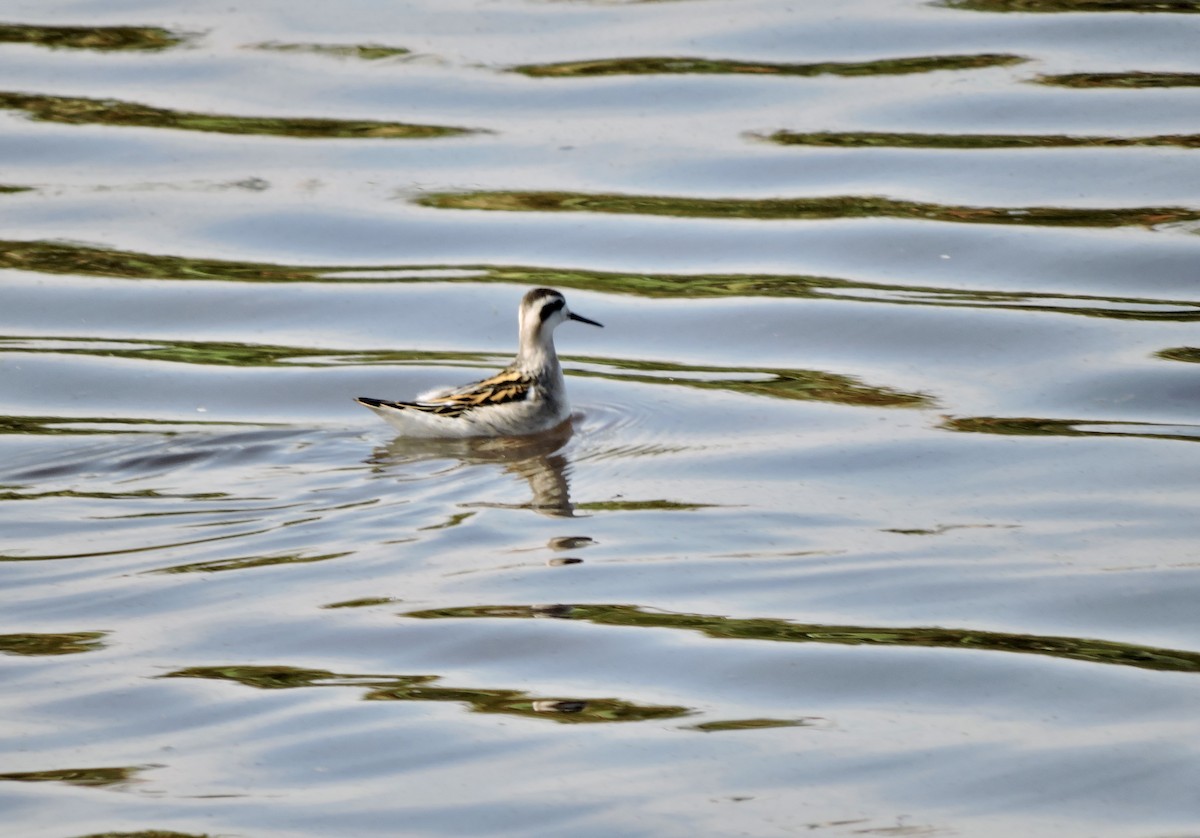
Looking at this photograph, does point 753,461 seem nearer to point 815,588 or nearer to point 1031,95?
point 815,588

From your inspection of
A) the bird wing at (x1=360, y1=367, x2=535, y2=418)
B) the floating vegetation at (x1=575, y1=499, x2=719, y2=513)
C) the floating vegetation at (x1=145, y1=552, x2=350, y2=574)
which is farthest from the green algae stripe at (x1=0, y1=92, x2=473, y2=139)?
the floating vegetation at (x1=145, y1=552, x2=350, y2=574)

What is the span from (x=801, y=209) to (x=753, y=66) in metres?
2.79

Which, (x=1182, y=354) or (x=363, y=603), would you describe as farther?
(x=1182, y=354)

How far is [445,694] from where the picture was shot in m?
7.32

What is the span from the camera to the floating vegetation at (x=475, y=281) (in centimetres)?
1209

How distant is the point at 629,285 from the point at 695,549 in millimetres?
4373

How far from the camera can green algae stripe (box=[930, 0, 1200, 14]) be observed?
54.2 feet

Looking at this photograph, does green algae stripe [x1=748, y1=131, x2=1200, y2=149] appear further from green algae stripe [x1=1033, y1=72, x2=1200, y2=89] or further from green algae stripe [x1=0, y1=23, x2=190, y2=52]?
green algae stripe [x1=0, y1=23, x2=190, y2=52]

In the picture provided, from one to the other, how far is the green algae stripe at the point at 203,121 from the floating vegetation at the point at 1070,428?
609 centimetres

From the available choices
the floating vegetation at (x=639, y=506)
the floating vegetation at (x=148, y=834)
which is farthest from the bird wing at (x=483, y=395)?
the floating vegetation at (x=148, y=834)

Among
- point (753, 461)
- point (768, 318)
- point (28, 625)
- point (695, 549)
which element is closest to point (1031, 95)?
point (768, 318)

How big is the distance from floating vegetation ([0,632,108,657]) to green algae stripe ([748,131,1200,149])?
27.3ft

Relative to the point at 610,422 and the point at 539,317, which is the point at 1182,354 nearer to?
the point at 610,422

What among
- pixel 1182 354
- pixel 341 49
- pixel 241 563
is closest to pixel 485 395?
pixel 241 563
